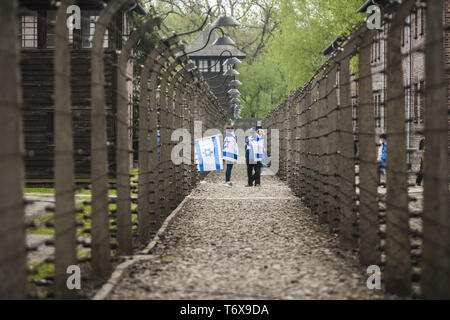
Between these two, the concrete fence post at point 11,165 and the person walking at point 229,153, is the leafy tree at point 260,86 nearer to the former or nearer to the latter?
the person walking at point 229,153

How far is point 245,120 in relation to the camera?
63344mm

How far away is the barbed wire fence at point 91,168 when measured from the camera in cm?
360

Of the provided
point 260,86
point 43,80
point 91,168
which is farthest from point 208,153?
point 260,86

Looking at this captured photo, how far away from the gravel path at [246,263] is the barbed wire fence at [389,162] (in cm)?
31

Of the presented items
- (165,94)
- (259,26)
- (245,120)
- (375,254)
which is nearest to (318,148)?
(165,94)

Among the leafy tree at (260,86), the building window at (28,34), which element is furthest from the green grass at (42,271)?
the leafy tree at (260,86)

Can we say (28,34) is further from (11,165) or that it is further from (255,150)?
(11,165)

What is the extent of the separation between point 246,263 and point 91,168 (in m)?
1.92

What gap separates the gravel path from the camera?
17.7 ft

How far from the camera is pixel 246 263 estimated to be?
264 inches

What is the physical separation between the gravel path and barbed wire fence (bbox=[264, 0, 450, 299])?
315 millimetres

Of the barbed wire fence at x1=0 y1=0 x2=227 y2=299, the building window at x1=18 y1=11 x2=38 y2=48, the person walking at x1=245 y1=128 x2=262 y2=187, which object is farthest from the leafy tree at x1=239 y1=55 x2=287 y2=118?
the barbed wire fence at x1=0 y1=0 x2=227 y2=299

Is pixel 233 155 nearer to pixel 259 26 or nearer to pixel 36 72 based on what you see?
pixel 36 72

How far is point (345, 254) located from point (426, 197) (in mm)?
2941
